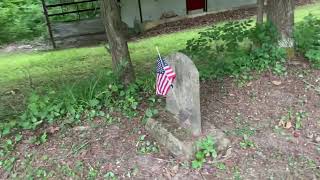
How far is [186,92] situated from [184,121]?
0.31 metres

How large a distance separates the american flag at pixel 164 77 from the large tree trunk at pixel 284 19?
222cm

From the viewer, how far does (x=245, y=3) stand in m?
15.4

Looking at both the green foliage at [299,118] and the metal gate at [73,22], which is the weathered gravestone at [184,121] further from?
the metal gate at [73,22]

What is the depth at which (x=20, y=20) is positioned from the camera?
16.0 meters

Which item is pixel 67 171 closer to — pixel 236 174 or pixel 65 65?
pixel 236 174

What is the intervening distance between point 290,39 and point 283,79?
758mm

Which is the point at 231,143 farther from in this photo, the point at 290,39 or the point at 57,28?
the point at 57,28

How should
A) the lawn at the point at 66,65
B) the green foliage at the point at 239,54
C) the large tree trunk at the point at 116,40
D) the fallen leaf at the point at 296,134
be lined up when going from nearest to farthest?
the fallen leaf at the point at 296,134 → the large tree trunk at the point at 116,40 → the green foliage at the point at 239,54 → the lawn at the point at 66,65

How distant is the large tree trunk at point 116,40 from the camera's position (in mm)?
4867

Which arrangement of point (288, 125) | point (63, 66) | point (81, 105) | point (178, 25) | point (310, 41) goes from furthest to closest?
1. point (178, 25)
2. point (63, 66)
3. point (310, 41)
4. point (81, 105)
5. point (288, 125)

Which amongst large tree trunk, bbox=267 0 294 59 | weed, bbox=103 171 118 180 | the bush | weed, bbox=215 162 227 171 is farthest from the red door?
weed, bbox=103 171 118 180

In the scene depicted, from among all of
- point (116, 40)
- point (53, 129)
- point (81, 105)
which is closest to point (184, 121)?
point (81, 105)

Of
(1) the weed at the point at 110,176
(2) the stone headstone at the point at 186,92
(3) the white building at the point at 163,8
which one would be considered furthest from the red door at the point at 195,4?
(1) the weed at the point at 110,176

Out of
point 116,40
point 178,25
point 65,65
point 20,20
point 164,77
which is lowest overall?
point 178,25
